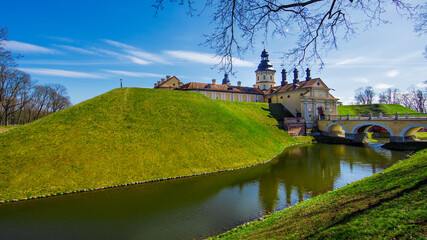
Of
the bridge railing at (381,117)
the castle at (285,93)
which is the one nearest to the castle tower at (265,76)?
the castle at (285,93)

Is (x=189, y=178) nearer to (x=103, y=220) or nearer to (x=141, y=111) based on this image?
(x=103, y=220)

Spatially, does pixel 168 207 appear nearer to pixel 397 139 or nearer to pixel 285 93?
pixel 397 139

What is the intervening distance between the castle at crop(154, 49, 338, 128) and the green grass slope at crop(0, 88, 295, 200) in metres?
21.8

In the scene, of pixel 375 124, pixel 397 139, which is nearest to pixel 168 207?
pixel 397 139

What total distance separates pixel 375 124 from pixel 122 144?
136 feet

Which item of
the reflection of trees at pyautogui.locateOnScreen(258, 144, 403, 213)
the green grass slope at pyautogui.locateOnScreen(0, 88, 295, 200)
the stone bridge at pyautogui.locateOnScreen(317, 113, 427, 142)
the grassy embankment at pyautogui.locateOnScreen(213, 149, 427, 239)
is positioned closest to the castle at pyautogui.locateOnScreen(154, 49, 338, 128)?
the stone bridge at pyautogui.locateOnScreen(317, 113, 427, 142)

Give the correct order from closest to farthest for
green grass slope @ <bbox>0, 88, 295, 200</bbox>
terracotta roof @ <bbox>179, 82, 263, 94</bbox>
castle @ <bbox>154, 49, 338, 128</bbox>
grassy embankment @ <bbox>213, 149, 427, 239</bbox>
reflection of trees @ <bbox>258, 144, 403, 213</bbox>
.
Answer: grassy embankment @ <bbox>213, 149, 427, 239</bbox> < reflection of trees @ <bbox>258, 144, 403, 213</bbox> < green grass slope @ <bbox>0, 88, 295, 200</bbox> < castle @ <bbox>154, 49, 338, 128</bbox> < terracotta roof @ <bbox>179, 82, 263, 94</bbox>

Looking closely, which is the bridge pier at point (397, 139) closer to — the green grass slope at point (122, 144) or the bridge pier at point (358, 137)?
the bridge pier at point (358, 137)

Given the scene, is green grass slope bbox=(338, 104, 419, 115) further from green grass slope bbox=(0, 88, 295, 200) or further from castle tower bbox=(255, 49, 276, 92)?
green grass slope bbox=(0, 88, 295, 200)

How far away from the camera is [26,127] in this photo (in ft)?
74.2

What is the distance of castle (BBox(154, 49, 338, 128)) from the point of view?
164 ft

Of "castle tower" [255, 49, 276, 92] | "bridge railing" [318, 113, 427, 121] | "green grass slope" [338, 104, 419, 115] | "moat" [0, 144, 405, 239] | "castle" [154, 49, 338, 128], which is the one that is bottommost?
"moat" [0, 144, 405, 239]

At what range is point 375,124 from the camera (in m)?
35.9

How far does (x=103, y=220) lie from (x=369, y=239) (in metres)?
12.1
